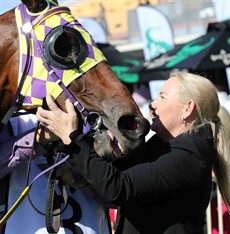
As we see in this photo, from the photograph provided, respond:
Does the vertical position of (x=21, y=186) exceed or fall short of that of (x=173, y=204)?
it exceeds it

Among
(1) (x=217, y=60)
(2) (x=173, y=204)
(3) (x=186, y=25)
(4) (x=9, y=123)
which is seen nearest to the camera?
(2) (x=173, y=204)

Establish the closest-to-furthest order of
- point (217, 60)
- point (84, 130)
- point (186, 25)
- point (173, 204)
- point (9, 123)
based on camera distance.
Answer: point (84, 130)
point (173, 204)
point (9, 123)
point (217, 60)
point (186, 25)

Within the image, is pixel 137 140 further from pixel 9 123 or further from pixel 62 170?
pixel 9 123

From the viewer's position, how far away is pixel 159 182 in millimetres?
2076

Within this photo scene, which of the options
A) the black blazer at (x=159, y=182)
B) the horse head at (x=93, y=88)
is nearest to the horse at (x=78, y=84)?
the horse head at (x=93, y=88)

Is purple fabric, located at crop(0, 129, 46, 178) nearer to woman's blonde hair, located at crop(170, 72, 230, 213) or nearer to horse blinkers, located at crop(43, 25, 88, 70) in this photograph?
horse blinkers, located at crop(43, 25, 88, 70)

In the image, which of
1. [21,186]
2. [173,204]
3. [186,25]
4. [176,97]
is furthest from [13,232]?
[186,25]

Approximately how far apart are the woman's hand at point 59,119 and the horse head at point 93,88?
52mm

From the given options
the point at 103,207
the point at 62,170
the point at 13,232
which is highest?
the point at 62,170

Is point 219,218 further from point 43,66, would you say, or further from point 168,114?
point 43,66

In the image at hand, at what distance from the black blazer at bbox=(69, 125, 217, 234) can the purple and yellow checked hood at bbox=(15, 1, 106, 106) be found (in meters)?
0.26

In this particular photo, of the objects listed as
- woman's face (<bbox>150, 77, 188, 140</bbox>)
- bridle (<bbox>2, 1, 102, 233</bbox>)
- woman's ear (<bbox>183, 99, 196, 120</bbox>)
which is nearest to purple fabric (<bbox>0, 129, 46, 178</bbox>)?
A: bridle (<bbox>2, 1, 102, 233</bbox>)

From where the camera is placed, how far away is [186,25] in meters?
14.1

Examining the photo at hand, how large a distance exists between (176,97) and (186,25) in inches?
478
